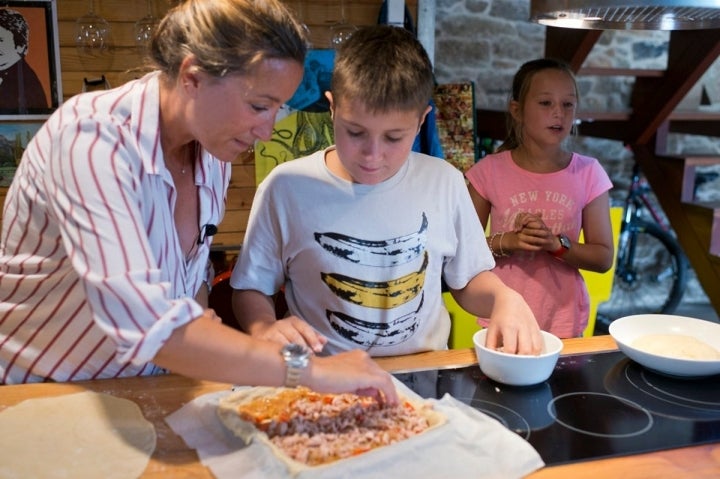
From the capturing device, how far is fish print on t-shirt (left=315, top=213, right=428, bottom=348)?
145 cm

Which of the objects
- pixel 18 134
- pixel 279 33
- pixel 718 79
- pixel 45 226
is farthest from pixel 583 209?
pixel 718 79

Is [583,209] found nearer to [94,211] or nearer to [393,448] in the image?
[393,448]

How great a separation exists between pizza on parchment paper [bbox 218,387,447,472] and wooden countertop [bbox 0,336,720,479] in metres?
0.09

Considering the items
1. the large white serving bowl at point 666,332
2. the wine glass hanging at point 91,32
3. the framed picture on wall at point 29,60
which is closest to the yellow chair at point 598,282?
the large white serving bowl at point 666,332

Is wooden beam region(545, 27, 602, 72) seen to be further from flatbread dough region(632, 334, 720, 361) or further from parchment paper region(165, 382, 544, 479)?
parchment paper region(165, 382, 544, 479)

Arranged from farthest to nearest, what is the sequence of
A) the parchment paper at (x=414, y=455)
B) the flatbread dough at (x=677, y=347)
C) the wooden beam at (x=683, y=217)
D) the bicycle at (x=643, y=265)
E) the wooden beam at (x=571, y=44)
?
the bicycle at (x=643, y=265), the wooden beam at (x=683, y=217), the wooden beam at (x=571, y=44), the flatbread dough at (x=677, y=347), the parchment paper at (x=414, y=455)

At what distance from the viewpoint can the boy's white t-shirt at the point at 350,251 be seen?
146cm

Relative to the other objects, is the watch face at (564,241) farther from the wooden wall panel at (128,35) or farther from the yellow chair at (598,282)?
the wooden wall panel at (128,35)

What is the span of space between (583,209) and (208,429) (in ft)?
4.82

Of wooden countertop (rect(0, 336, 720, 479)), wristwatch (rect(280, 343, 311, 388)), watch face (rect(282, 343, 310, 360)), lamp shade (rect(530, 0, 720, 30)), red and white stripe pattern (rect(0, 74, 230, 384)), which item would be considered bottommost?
wooden countertop (rect(0, 336, 720, 479))

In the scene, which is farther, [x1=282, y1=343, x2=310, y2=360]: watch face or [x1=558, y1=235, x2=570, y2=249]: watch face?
[x1=558, y1=235, x2=570, y2=249]: watch face

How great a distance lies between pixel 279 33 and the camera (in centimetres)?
112

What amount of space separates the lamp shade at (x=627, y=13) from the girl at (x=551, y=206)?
741 millimetres

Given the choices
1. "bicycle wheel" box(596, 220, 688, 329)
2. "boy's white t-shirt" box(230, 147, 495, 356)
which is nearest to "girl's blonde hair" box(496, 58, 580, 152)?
"boy's white t-shirt" box(230, 147, 495, 356)
